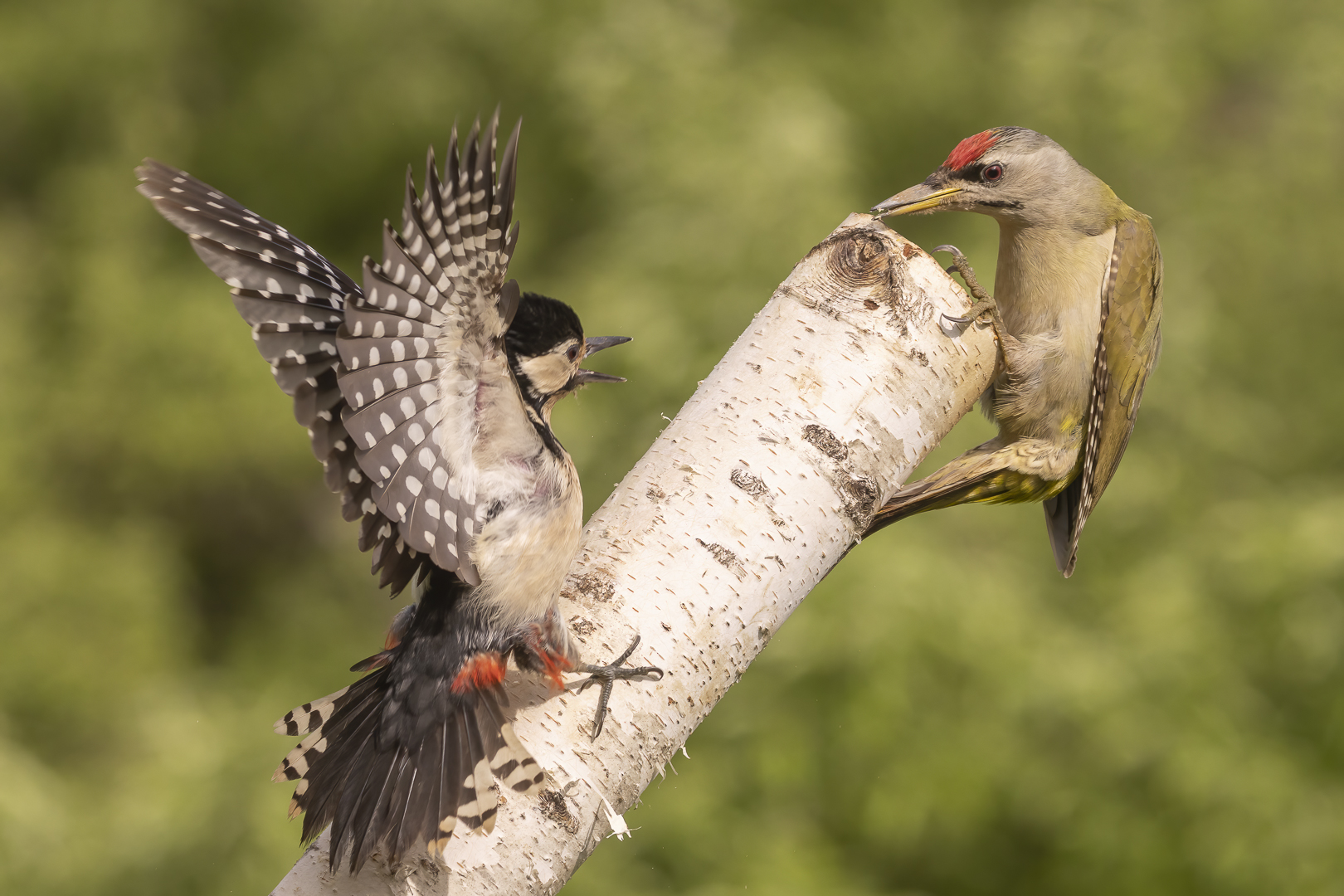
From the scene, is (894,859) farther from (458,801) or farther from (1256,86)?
(1256,86)

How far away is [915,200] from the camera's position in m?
2.59

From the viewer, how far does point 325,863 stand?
1729 millimetres

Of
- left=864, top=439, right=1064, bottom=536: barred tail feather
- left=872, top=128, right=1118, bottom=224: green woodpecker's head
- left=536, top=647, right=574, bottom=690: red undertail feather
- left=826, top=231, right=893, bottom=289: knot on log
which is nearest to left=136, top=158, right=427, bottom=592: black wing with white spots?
left=536, top=647, right=574, bottom=690: red undertail feather

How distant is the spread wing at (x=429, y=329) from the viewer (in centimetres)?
169

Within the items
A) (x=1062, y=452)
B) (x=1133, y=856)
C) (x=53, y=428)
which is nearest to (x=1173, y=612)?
(x=1133, y=856)

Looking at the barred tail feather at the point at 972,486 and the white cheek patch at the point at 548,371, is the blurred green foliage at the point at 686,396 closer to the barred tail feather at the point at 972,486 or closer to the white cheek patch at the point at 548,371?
the barred tail feather at the point at 972,486

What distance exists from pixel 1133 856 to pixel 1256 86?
5391 millimetres

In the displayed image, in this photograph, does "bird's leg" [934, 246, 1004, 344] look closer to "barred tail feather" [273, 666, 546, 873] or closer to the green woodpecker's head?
the green woodpecker's head

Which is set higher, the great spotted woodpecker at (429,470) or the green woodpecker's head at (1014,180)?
the green woodpecker's head at (1014,180)

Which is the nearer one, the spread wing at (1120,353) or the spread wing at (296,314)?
the spread wing at (296,314)

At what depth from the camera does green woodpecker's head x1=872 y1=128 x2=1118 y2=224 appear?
267cm

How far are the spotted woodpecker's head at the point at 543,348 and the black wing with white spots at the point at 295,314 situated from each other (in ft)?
1.21

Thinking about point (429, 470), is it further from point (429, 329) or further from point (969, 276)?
point (969, 276)

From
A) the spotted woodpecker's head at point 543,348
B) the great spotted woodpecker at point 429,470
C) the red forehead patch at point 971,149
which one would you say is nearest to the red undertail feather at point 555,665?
the great spotted woodpecker at point 429,470
